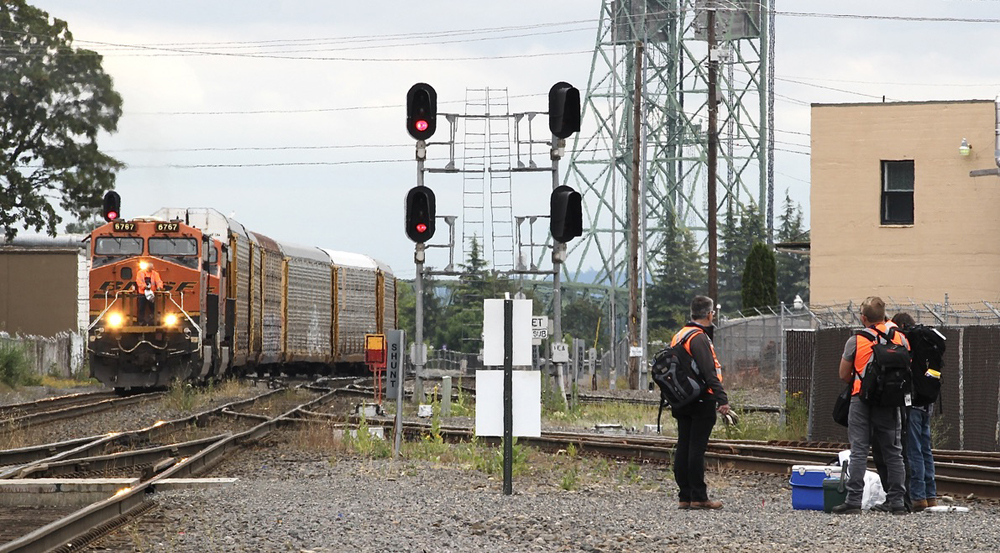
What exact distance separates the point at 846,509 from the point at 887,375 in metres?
1.16

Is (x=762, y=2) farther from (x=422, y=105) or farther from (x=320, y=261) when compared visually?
(x=422, y=105)

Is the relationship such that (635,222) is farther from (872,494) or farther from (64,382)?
(872,494)

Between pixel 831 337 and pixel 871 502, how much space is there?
8.14 m

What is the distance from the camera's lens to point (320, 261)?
3756 centimetres

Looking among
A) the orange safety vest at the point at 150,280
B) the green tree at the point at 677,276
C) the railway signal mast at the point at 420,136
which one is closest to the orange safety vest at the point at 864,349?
the railway signal mast at the point at 420,136

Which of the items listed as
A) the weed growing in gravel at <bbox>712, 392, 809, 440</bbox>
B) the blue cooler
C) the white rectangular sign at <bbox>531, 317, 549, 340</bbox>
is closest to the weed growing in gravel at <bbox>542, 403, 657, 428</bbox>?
the white rectangular sign at <bbox>531, 317, 549, 340</bbox>

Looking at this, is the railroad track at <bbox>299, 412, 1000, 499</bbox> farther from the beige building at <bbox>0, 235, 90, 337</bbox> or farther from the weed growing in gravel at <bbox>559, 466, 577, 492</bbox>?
the beige building at <bbox>0, 235, 90, 337</bbox>

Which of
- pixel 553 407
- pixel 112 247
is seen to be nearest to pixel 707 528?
pixel 553 407

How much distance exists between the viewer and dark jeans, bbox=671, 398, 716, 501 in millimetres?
11922

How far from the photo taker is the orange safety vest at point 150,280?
Answer: 2820 centimetres

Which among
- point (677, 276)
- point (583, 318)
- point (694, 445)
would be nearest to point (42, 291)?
point (694, 445)

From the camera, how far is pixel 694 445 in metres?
12.0

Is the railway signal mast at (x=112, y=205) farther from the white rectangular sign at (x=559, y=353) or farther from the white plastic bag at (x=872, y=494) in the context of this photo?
the white plastic bag at (x=872, y=494)

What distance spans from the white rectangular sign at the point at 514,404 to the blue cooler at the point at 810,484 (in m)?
2.32
